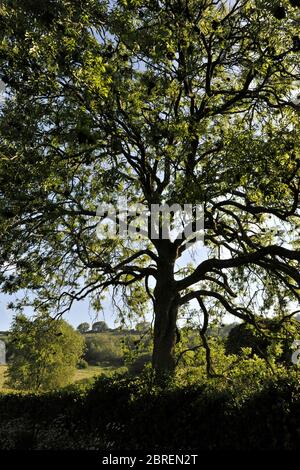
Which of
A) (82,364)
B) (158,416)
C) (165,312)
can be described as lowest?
(158,416)

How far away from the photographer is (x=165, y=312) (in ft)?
47.0

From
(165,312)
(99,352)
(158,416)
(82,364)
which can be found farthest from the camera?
(99,352)

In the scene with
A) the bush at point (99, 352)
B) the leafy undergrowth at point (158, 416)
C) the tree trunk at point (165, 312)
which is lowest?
the leafy undergrowth at point (158, 416)

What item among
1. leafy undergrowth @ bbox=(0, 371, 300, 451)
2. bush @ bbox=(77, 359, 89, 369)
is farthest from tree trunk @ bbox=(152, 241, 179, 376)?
bush @ bbox=(77, 359, 89, 369)

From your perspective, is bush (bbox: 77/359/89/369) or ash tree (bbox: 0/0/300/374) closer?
ash tree (bbox: 0/0/300/374)

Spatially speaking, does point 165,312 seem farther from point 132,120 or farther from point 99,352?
point 99,352

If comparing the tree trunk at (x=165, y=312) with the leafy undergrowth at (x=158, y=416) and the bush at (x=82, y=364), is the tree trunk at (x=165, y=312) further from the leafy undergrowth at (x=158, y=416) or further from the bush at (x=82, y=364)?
the bush at (x=82, y=364)

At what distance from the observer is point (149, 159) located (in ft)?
46.5

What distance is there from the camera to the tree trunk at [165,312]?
1392cm

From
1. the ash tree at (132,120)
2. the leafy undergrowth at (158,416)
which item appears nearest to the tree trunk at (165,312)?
the ash tree at (132,120)

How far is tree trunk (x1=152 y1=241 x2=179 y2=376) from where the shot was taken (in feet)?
45.7

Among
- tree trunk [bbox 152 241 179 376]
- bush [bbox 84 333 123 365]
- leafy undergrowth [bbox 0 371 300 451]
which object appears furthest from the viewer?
bush [bbox 84 333 123 365]

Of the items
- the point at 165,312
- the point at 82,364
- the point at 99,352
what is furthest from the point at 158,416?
the point at 99,352

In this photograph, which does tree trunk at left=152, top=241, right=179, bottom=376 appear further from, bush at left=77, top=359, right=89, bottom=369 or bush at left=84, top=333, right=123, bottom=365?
bush at left=84, top=333, right=123, bottom=365
